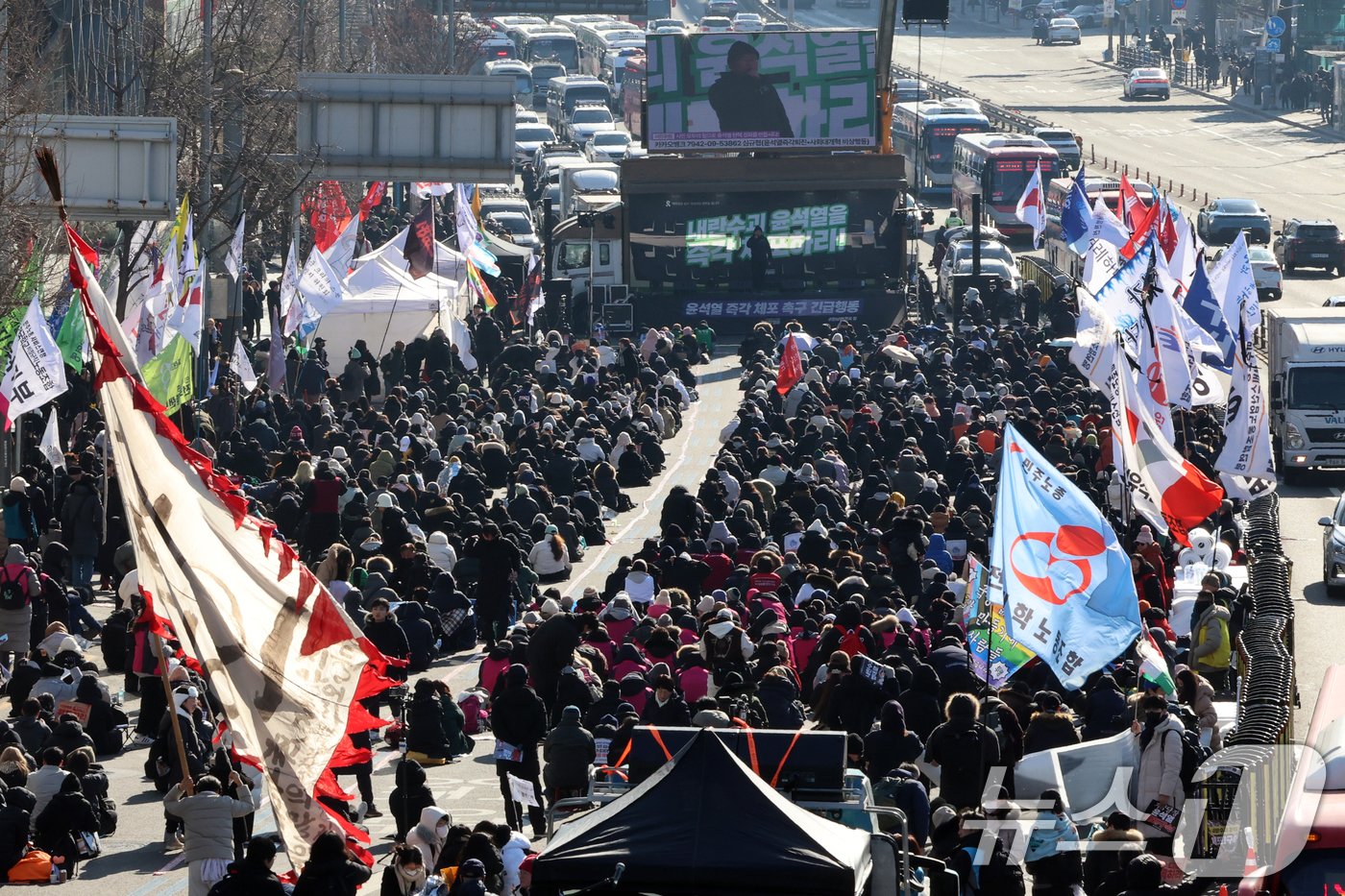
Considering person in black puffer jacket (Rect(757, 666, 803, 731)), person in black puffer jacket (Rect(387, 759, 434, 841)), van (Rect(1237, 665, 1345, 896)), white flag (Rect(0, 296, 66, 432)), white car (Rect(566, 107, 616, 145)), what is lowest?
white car (Rect(566, 107, 616, 145))

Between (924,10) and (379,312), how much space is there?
14.0m

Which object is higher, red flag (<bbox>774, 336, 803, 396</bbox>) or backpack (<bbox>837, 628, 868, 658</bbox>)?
backpack (<bbox>837, 628, 868, 658</bbox>)

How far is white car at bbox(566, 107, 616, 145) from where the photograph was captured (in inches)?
3073

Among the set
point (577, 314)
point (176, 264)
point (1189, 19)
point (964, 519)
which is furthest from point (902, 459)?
point (1189, 19)

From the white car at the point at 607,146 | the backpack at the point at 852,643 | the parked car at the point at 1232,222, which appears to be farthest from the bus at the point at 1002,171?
the backpack at the point at 852,643

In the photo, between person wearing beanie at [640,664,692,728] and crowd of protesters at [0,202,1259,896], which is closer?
crowd of protesters at [0,202,1259,896]

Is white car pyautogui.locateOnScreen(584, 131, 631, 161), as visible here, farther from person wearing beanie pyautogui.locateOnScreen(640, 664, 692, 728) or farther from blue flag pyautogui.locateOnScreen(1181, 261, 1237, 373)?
person wearing beanie pyautogui.locateOnScreen(640, 664, 692, 728)

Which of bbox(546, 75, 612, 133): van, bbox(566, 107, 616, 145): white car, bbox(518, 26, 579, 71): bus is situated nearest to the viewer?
bbox(566, 107, 616, 145): white car

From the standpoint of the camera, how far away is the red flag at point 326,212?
39.1 meters

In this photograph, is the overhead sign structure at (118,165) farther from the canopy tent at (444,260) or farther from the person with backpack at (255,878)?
the person with backpack at (255,878)

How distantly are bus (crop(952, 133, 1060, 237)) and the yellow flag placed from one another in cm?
3449

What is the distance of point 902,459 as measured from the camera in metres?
27.0

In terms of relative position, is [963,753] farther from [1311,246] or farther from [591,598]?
[1311,246]

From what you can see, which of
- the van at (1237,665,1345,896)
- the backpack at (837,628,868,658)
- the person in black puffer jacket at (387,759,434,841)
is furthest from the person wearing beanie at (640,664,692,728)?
the van at (1237,665,1345,896)
